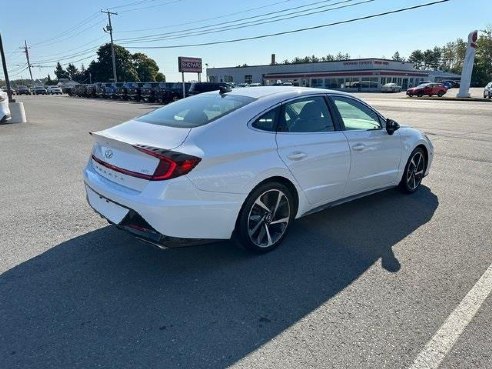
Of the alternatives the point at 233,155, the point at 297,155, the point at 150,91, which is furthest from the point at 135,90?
the point at 233,155

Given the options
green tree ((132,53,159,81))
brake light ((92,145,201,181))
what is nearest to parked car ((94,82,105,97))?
brake light ((92,145,201,181))

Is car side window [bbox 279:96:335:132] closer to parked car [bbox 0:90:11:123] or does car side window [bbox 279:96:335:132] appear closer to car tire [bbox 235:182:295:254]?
car tire [bbox 235:182:295:254]

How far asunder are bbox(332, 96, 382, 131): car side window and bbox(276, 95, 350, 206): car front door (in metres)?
0.23

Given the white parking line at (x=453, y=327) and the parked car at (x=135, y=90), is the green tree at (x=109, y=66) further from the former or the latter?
the white parking line at (x=453, y=327)

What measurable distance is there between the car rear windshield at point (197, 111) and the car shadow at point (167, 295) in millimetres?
1291

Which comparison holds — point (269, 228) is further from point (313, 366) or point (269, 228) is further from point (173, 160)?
point (313, 366)

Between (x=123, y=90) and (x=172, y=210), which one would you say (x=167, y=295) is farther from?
(x=123, y=90)

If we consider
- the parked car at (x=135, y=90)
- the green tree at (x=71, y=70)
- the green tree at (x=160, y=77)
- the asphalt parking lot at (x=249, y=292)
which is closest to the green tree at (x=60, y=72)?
the green tree at (x=71, y=70)

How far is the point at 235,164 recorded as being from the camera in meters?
3.22

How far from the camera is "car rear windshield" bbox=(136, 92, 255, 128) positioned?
11.5 ft

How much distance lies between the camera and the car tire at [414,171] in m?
5.43

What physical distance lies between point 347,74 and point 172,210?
66.4 m

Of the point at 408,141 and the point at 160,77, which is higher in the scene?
the point at 160,77

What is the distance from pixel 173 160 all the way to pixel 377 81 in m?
65.0
